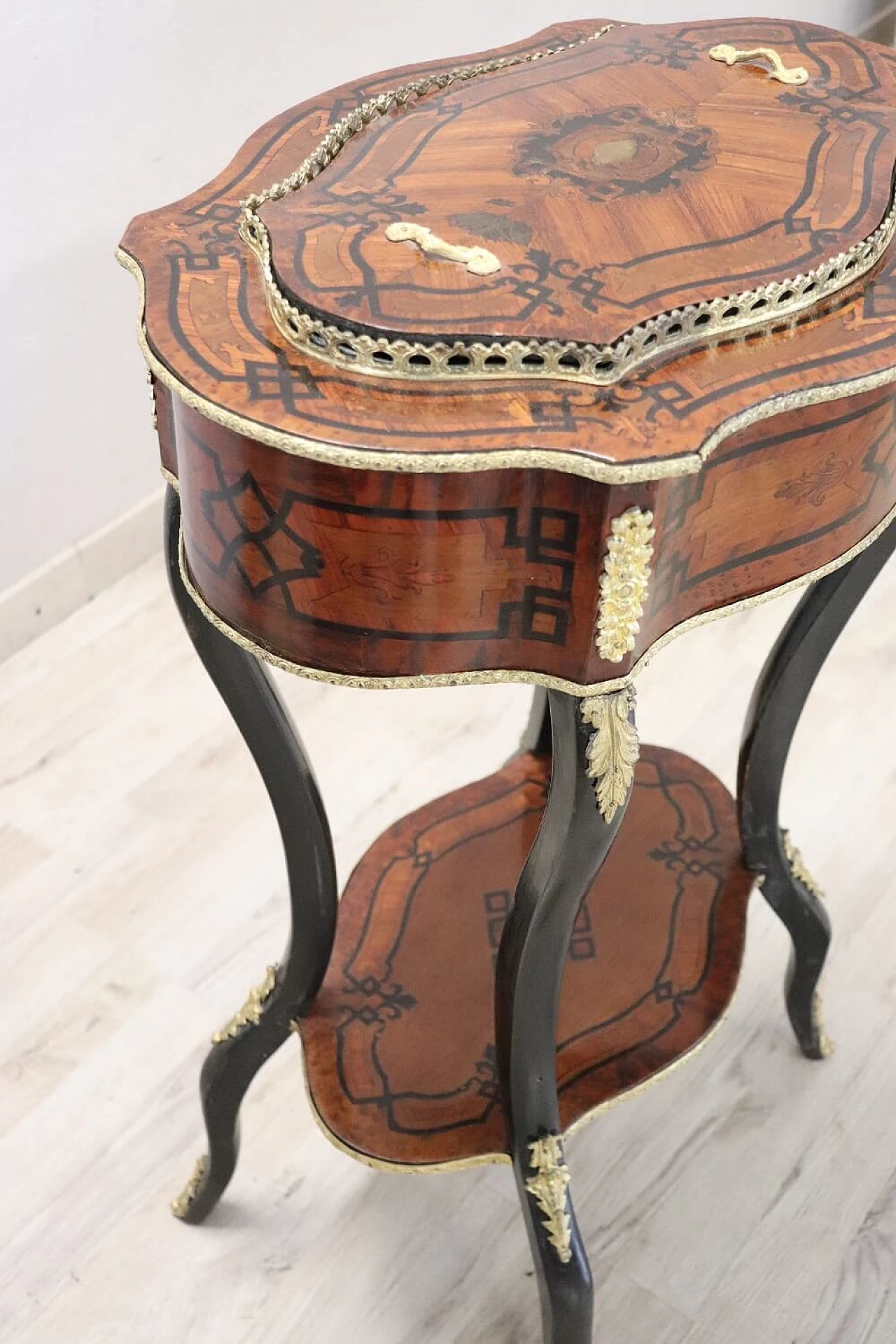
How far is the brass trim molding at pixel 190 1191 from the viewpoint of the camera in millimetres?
1230

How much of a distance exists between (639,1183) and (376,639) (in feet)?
2.63

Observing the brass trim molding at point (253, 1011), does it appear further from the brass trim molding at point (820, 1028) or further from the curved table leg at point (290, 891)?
the brass trim molding at point (820, 1028)

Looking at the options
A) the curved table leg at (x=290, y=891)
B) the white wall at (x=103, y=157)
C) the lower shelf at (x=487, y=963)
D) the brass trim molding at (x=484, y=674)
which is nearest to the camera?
the brass trim molding at (x=484, y=674)

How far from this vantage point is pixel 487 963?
1.23 metres

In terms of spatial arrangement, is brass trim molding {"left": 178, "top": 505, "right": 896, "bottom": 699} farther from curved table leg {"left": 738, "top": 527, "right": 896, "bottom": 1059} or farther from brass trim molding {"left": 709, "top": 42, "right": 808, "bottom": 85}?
brass trim molding {"left": 709, "top": 42, "right": 808, "bottom": 85}

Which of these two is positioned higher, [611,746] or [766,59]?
[766,59]

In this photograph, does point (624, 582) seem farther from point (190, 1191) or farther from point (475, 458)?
point (190, 1191)

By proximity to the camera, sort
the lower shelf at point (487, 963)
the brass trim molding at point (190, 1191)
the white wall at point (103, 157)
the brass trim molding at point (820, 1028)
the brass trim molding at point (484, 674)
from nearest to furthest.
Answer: the brass trim molding at point (484, 674), the lower shelf at point (487, 963), the brass trim molding at point (190, 1191), the brass trim molding at point (820, 1028), the white wall at point (103, 157)

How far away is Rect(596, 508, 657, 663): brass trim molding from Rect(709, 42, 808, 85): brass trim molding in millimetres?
459

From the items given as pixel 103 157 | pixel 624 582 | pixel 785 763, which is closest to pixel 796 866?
pixel 785 763

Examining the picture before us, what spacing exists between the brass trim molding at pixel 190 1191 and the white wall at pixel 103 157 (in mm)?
939

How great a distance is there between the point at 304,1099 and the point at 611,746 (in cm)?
75

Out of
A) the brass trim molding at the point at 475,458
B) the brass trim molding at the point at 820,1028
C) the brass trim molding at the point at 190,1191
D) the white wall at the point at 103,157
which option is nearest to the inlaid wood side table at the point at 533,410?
the brass trim molding at the point at 475,458

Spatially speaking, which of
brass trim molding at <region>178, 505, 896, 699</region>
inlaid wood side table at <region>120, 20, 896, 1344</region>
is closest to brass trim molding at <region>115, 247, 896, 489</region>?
inlaid wood side table at <region>120, 20, 896, 1344</region>
